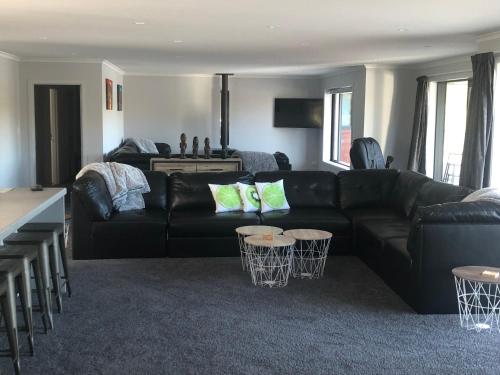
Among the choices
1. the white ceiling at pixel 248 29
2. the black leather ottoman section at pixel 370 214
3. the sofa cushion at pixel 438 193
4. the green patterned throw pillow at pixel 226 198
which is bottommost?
the black leather ottoman section at pixel 370 214

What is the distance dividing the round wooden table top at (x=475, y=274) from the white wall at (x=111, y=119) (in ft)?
24.0

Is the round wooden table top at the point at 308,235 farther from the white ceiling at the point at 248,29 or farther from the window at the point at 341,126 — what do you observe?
the window at the point at 341,126

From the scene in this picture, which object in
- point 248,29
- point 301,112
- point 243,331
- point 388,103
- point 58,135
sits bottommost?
point 243,331

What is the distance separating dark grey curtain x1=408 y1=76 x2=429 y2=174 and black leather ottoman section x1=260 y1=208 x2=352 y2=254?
14.1ft

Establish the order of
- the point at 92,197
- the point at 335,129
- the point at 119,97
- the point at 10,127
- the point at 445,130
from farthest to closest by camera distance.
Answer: the point at 335,129
the point at 119,97
the point at 445,130
the point at 10,127
the point at 92,197

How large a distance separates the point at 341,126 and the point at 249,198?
7.31 m

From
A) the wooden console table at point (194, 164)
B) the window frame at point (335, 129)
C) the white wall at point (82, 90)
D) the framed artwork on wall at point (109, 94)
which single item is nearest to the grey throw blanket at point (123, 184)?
the wooden console table at point (194, 164)

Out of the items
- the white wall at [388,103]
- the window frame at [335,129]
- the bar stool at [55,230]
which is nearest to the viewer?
the bar stool at [55,230]

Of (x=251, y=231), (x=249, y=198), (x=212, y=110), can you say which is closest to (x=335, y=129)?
(x=212, y=110)

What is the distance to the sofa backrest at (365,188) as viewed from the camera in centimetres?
638

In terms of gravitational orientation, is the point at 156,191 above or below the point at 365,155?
below

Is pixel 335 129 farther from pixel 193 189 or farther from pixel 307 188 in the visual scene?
pixel 193 189

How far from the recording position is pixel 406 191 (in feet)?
20.0

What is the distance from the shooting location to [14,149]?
962 centimetres
